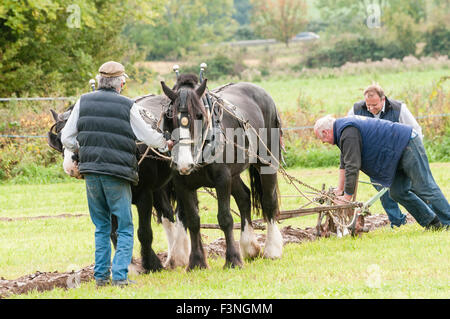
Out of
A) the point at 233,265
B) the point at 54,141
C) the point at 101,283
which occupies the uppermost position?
the point at 54,141

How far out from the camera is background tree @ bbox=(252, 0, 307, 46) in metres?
71.3

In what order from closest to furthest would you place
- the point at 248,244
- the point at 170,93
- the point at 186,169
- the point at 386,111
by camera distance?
1. the point at 186,169
2. the point at 170,93
3. the point at 248,244
4. the point at 386,111

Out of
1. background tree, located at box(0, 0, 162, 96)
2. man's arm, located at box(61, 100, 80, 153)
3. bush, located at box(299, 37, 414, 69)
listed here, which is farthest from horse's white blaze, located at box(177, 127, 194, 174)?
bush, located at box(299, 37, 414, 69)

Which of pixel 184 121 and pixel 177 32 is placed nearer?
pixel 184 121

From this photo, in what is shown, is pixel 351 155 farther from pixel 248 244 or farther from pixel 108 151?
pixel 108 151

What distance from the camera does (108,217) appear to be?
6.76 metres

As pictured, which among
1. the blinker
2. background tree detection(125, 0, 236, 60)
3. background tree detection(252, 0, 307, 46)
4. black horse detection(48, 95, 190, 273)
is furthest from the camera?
background tree detection(252, 0, 307, 46)

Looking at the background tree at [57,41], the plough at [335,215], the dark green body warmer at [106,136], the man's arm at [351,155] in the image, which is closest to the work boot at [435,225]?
the plough at [335,215]

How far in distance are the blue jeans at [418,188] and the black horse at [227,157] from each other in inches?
62.0

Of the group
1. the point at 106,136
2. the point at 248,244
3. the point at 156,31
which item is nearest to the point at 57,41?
the point at 248,244

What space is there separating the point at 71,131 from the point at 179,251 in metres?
2.26

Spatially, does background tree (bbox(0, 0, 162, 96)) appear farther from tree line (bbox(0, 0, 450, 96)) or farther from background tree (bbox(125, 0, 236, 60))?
background tree (bbox(125, 0, 236, 60))

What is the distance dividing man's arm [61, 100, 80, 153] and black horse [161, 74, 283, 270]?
0.89 m
